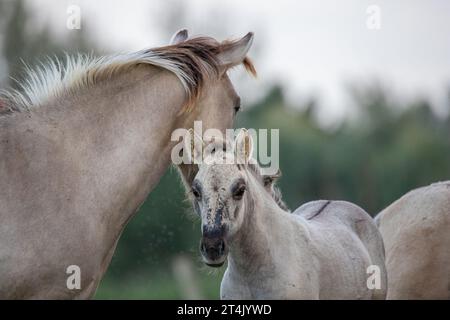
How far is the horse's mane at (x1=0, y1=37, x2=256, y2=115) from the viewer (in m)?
5.61

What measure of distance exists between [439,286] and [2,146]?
4.03 m

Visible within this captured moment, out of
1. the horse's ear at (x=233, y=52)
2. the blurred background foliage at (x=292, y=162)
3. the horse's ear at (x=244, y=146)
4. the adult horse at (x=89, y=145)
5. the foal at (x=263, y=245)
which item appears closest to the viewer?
the adult horse at (x=89, y=145)

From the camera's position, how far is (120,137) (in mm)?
5590

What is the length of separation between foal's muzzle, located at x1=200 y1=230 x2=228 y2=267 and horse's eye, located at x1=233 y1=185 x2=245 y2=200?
0.38 metres

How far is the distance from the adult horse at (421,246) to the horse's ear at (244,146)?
211 cm

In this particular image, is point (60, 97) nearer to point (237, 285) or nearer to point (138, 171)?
point (138, 171)

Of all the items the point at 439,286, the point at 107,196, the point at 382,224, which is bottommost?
the point at 439,286

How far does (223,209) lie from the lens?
538cm

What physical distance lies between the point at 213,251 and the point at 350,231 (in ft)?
6.58

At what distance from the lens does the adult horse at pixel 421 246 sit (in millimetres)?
7012

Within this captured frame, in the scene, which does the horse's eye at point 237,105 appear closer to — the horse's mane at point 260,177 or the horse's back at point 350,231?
the horse's mane at point 260,177

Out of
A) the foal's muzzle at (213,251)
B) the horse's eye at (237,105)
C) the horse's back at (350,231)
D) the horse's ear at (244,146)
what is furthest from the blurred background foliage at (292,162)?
the foal's muzzle at (213,251)

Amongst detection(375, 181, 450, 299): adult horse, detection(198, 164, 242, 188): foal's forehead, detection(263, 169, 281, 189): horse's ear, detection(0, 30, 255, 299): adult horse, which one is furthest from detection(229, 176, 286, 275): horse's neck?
detection(375, 181, 450, 299): adult horse
